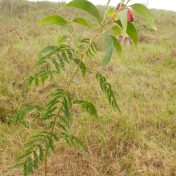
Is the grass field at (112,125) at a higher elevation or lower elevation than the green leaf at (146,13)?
lower

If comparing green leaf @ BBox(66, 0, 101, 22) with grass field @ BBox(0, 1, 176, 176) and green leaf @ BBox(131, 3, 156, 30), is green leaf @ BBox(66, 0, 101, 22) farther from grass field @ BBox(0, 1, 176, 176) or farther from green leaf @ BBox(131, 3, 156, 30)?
grass field @ BBox(0, 1, 176, 176)

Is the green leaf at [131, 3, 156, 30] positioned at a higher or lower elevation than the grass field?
higher

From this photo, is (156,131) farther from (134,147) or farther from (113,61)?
(113,61)

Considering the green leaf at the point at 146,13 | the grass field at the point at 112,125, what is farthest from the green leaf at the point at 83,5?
the grass field at the point at 112,125

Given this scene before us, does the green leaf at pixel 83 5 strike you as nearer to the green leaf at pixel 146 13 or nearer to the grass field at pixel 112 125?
the green leaf at pixel 146 13

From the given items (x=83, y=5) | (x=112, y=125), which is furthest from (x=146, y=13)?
(x=112, y=125)

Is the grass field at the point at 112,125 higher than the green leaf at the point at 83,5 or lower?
lower

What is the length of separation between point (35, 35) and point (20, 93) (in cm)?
377

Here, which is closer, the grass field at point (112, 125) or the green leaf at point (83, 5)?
the green leaf at point (83, 5)

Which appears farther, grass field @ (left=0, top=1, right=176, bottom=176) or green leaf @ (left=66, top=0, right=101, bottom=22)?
grass field @ (left=0, top=1, right=176, bottom=176)

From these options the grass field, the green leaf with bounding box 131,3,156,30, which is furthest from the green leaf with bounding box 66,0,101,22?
the grass field

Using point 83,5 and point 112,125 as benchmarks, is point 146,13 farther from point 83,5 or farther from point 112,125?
point 112,125

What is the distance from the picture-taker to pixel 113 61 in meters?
5.02

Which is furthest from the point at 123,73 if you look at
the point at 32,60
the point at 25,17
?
the point at 25,17
